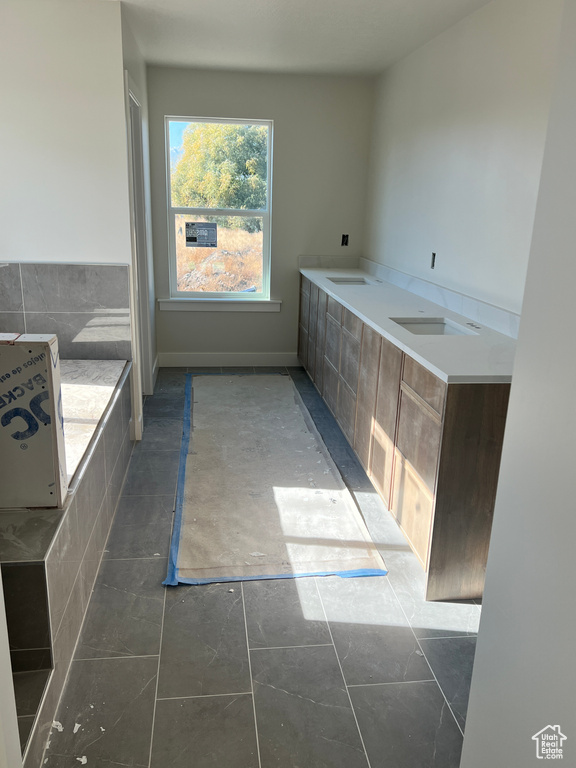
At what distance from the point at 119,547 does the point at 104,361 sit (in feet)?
4.44

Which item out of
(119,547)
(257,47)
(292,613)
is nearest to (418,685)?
(292,613)

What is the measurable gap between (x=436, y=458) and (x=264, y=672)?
38.3 inches

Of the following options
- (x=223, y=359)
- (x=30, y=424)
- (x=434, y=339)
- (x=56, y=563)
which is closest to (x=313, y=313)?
(x=223, y=359)

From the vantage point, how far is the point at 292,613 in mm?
2311

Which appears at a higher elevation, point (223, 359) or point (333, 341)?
point (333, 341)

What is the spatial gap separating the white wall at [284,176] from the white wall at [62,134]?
5.26ft

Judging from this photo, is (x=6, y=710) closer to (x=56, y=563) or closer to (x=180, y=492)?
(x=56, y=563)

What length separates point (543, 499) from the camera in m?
1.00

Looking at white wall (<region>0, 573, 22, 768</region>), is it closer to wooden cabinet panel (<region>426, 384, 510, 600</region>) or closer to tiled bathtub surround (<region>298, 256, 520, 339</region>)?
wooden cabinet panel (<region>426, 384, 510, 600</region>)

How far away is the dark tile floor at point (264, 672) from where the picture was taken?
5.73ft

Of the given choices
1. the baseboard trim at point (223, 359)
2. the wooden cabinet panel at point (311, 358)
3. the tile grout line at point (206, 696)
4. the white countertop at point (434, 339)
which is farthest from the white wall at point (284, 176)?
the tile grout line at point (206, 696)

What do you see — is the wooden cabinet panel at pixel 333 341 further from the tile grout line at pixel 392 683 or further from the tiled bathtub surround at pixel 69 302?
the tile grout line at pixel 392 683

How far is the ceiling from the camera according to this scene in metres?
3.23

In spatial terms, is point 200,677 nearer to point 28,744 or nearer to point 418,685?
point 28,744
